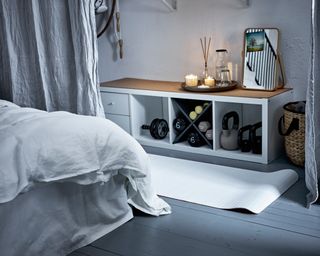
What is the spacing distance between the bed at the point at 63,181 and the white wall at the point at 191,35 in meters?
1.71

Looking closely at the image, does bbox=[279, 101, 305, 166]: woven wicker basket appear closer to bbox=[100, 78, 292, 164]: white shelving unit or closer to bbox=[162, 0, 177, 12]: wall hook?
bbox=[100, 78, 292, 164]: white shelving unit

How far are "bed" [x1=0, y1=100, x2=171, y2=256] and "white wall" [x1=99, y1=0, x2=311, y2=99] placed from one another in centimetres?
171

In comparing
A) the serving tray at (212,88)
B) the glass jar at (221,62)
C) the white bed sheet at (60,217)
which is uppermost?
the glass jar at (221,62)

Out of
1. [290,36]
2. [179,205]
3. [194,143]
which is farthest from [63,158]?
[290,36]

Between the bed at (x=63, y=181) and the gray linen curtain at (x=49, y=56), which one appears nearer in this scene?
the bed at (x=63, y=181)

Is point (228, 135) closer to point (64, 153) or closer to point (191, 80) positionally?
point (191, 80)

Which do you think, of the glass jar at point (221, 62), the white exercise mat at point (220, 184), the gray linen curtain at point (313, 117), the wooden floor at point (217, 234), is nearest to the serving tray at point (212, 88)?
the glass jar at point (221, 62)

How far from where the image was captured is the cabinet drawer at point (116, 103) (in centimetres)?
437

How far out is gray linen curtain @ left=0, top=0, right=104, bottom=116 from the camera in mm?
3434

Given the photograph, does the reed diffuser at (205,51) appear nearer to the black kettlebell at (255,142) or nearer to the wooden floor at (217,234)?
the black kettlebell at (255,142)

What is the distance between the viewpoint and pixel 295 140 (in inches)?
140

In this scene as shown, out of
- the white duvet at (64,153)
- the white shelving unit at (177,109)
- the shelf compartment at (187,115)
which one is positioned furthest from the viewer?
the shelf compartment at (187,115)

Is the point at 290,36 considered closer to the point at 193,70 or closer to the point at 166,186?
the point at 193,70

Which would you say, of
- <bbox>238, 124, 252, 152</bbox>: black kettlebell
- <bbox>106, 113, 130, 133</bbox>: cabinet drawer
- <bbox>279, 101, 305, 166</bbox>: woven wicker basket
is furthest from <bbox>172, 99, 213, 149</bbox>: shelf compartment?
Answer: <bbox>279, 101, 305, 166</bbox>: woven wicker basket
